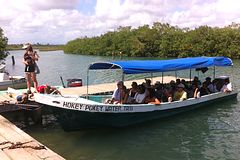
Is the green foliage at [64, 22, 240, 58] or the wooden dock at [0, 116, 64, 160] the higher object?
the green foliage at [64, 22, 240, 58]

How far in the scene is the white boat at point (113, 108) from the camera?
12070 millimetres

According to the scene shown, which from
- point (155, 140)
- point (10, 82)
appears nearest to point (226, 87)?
point (155, 140)

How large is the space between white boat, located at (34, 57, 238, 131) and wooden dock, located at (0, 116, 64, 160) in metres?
2.27

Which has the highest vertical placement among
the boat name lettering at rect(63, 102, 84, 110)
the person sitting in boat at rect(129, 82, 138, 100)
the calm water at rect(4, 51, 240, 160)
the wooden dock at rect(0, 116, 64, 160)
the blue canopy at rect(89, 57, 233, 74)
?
the blue canopy at rect(89, 57, 233, 74)

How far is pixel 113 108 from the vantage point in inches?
496

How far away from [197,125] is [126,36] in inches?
3392

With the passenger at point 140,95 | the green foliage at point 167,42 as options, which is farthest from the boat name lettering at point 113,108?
the green foliage at point 167,42

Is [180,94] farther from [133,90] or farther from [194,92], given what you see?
[133,90]

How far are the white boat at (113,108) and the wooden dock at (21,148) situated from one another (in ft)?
7.43

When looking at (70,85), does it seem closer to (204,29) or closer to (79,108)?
(79,108)

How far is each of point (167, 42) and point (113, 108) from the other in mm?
69983

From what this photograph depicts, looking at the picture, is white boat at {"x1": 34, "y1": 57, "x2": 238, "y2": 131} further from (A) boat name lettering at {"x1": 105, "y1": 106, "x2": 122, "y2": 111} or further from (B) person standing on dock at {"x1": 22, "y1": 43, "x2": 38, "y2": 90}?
(B) person standing on dock at {"x1": 22, "y1": 43, "x2": 38, "y2": 90}

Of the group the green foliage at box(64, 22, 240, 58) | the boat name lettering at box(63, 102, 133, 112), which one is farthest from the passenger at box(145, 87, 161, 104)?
the green foliage at box(64, 22, 240, 58)

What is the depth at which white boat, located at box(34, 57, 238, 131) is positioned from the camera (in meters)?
12.1
